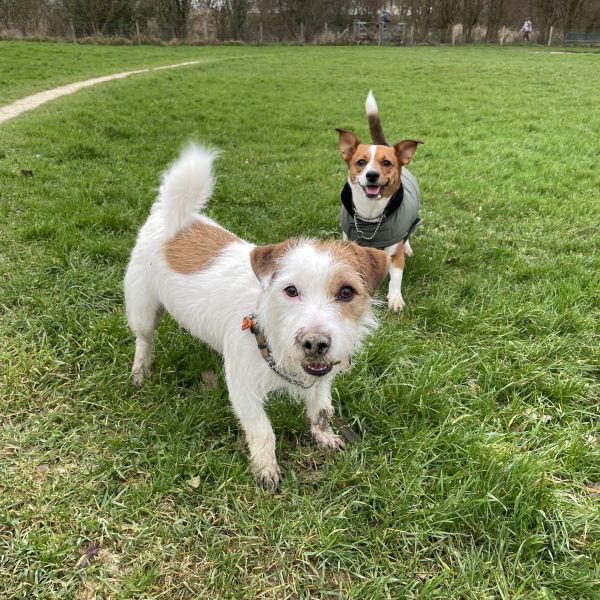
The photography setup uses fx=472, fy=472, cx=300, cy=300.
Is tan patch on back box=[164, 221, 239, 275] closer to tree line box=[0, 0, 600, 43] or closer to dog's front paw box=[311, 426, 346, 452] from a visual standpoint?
dog's front paw box=[311, 426, 346, 452]

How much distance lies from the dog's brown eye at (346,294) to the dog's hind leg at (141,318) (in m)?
1.33

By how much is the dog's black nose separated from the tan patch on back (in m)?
1.01

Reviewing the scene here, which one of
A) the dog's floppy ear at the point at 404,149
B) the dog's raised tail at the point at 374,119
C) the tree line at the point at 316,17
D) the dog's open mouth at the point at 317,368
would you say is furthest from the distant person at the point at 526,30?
the dog's open mouth at the point at 317,368

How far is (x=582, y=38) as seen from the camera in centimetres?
3706

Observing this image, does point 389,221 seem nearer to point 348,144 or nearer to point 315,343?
point 348,144

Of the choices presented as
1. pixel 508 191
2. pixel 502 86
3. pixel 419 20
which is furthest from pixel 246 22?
pixel 508 191

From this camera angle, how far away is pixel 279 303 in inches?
82.6

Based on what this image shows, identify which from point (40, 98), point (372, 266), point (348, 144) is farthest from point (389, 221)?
point (40, 98)

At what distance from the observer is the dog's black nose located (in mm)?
1867

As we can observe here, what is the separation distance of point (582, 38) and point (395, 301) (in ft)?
146

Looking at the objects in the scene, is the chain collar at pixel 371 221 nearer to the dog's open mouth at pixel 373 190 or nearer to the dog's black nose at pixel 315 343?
the dog's open mouth at pixel 373 190

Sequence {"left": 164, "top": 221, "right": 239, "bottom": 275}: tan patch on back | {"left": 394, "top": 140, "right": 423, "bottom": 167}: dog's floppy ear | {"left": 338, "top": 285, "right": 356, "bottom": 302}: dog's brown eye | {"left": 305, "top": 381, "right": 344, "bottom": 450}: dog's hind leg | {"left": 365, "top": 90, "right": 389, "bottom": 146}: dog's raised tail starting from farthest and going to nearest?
{"left": 365, "top": 90, "right": 389, "bottom": 146}: dog's raised tail, {"left": 394, "top": 140, "right": 423, "bottom": 167}: dog's floppy ear, {"left": 164, "top": 221, "right": 239, "bottom": 275}: tan patch on back, {"left": 305, "top": 381, "right": 344, "bottom": 450}: dog's hind leg, {"left": 338, "top": 285, "right": 356, "bottom": 302}: dog's brown eye

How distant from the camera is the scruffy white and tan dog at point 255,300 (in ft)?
6.72

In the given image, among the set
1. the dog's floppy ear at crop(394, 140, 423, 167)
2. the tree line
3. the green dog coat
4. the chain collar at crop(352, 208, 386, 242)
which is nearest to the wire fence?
the tree line
